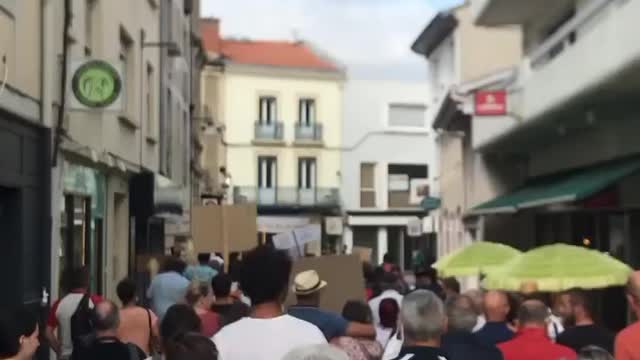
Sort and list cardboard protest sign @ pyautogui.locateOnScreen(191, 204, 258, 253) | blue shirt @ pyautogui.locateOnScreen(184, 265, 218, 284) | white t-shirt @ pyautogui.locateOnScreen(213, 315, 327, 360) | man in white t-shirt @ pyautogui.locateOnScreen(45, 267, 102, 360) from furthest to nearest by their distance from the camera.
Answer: cardboard protest sign @ pyautogui.locateOnScreen(191, 204, 258, 253) → blue shirt @ pyautogui.locateOnScreen(184, 265, 218, 284) → man in white t-shirt @ pyautogui.locateOnScreen(45, 267, 102, 360) → white t-shirt @ pyautogui.locateOnScreen(213, 315, 327, 360)

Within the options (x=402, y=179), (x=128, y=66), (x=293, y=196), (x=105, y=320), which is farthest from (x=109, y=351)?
(x=402, y=179)

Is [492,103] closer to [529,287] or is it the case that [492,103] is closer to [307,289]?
A: [529,287]

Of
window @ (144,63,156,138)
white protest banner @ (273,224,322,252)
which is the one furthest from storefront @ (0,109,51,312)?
window @ (144,63,156,138)

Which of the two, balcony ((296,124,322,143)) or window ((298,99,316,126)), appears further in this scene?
window ((298,99,316,126))

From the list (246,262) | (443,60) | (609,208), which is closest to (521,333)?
(246,262)

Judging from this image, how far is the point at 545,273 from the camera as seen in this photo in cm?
1145

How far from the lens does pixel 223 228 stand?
1397 centimetres

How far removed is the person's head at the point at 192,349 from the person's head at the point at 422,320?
1520 mm

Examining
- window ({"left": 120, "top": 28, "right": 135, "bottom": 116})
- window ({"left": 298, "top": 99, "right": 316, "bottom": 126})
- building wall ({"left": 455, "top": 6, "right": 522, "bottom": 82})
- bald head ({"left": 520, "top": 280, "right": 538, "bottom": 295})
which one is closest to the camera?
bald head ({"left": 520, "top": 280, "right": 538, "bottom": 295})

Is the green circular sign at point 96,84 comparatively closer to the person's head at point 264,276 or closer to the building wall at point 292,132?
the person's head at point 264,276

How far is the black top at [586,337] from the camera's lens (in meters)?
8.65

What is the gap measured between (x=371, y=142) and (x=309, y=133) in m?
3.20

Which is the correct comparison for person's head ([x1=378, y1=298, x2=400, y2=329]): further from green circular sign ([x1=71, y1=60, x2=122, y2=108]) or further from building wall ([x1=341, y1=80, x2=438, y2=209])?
building wall ([x1=341, y1=80, x2=438, y2=209])

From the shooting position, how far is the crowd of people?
5.83m
